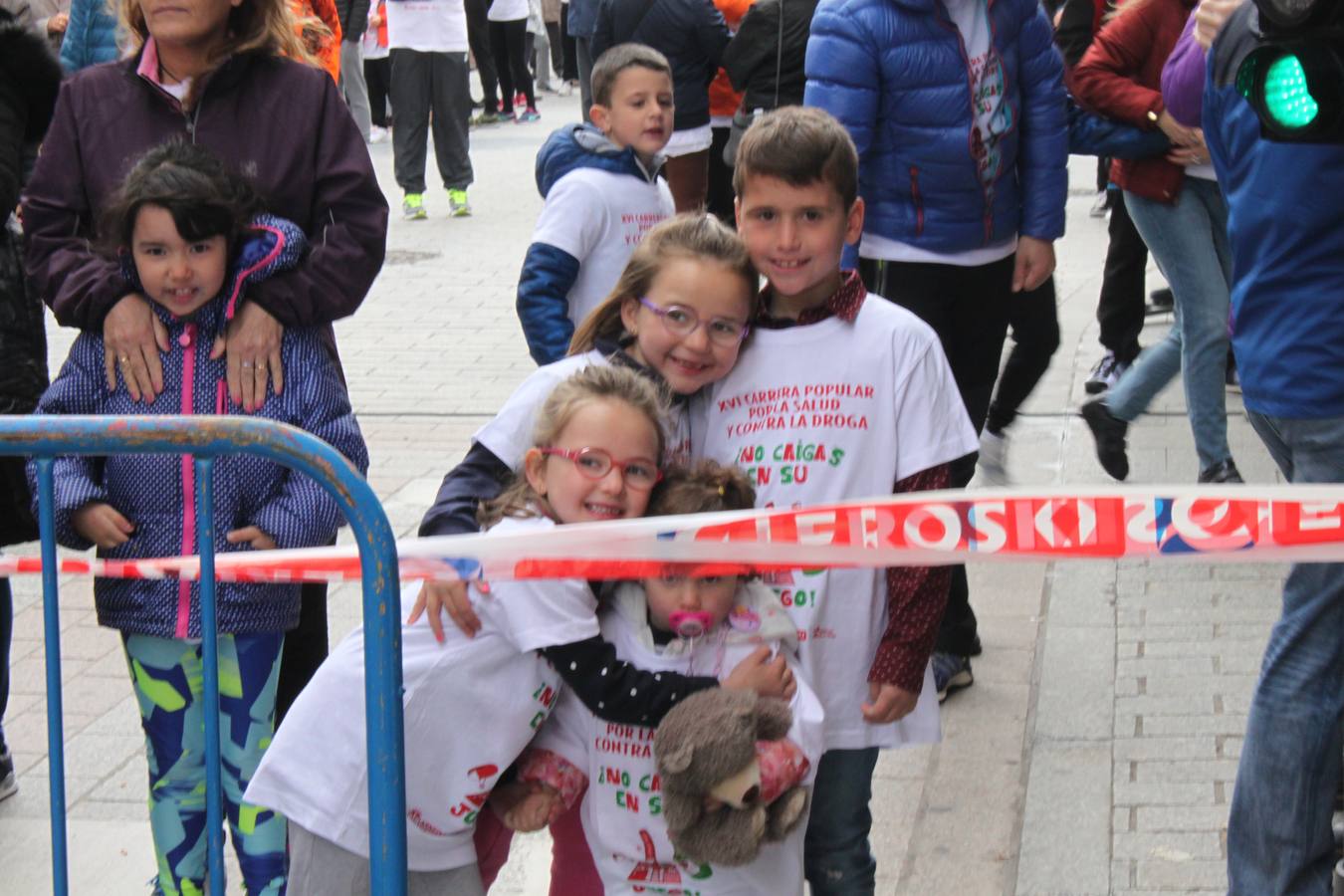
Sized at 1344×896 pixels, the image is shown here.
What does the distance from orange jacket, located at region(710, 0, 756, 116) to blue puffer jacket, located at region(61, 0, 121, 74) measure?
2926mm

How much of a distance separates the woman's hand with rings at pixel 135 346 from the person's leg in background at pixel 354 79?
13.0 metres

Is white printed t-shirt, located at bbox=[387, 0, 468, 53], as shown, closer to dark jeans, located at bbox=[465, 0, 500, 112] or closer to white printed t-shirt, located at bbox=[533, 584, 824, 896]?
dark jeans, located at bbox=[465, 0, 500, 112]

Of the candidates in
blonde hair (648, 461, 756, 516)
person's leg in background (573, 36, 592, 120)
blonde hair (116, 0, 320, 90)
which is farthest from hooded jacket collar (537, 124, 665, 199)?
person's leg in background (573, 36, 592, 120)

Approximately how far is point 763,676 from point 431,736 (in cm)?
52

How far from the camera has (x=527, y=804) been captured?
2883 mm

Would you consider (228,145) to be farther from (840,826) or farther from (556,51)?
(556,51)

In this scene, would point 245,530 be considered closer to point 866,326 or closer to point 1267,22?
point 866,326

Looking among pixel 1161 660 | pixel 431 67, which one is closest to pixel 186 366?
pixel 1161 660

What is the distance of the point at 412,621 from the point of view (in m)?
2.88

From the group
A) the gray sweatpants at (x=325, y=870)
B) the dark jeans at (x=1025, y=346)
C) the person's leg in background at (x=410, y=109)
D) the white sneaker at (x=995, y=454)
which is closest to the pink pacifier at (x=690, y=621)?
the gray sweatpants at (x=325, y=870)

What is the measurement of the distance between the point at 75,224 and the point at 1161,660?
10.2 feet

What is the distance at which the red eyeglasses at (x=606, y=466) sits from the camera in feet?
9.30

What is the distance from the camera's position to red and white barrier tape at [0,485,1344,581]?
2.73 meters

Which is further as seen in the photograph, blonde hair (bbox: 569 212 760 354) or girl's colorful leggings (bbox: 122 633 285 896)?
girl's colorful leggings (bbox: 122 633 285 896)
